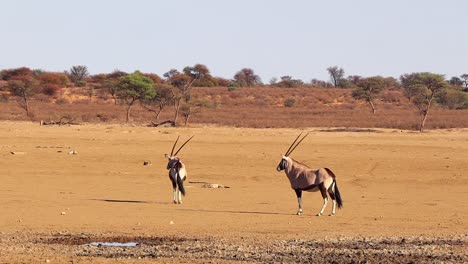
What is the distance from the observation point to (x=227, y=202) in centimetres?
1981

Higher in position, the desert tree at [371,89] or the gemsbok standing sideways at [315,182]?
the desert tree at [371,89]

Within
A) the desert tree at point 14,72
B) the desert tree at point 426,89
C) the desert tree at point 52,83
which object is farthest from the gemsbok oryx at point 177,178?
the desert tree at point 14,72

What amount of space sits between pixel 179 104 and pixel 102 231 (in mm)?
39011

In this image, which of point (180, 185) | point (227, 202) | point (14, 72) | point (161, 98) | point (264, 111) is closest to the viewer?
point (180, 185)

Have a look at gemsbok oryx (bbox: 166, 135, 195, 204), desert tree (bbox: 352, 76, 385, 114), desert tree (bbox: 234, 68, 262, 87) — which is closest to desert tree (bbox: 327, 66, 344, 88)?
desert tree (bbox: 234, 68, 262, 87)

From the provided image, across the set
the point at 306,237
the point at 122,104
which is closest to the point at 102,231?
the point at 306,237

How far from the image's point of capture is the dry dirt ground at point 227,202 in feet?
42.8

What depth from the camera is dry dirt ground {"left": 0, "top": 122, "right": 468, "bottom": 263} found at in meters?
13.1

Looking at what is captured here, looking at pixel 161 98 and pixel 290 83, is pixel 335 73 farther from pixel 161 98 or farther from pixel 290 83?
pixel 161 98

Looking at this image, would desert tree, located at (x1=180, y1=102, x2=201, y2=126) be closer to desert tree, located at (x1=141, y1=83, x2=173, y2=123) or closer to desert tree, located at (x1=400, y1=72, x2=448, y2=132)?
desert tree, located at (x1=141, y1=83, x2=173, y2=123)

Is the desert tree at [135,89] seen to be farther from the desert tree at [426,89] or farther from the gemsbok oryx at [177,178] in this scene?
the gemsbok oryx at [177,178]

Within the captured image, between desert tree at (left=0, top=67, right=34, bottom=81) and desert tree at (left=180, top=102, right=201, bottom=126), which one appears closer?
desert tree at (left=180, top=102, right=201, bottom=126)

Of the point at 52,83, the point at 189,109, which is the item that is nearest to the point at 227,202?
the point at 189,109

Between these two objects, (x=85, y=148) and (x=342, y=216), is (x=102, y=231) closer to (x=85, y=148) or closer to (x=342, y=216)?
(x=342, y=216)
